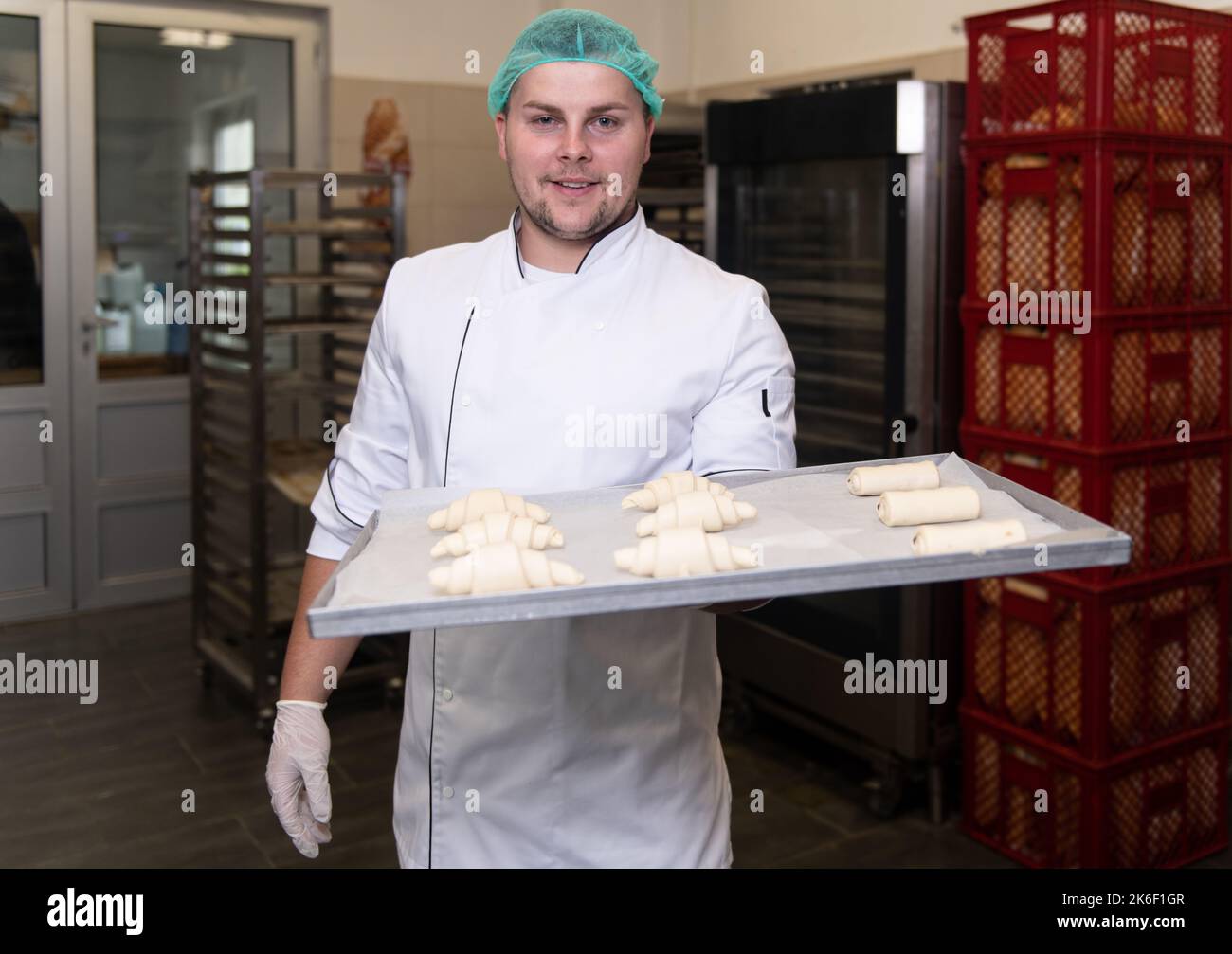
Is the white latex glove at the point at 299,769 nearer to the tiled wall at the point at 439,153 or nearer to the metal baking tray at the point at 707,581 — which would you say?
the metal baking tray at the point at 707,581

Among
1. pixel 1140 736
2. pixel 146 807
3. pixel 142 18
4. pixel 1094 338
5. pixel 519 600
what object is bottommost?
pixel 146 807

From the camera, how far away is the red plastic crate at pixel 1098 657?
278 cm

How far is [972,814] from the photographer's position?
312cm

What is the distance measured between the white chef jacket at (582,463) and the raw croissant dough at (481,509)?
0.20m

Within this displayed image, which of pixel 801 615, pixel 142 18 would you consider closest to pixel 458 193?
pixel 142 18

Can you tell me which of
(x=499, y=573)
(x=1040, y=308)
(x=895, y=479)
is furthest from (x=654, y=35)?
(x=499, y=573)

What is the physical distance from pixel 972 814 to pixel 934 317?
1.20m

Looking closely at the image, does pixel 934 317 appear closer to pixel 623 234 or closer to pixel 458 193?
pixel 623 234

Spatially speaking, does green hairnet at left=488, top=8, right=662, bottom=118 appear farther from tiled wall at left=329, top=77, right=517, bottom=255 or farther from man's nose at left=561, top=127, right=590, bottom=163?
tiled wall at left=329, top=77, right=517, bottom=255

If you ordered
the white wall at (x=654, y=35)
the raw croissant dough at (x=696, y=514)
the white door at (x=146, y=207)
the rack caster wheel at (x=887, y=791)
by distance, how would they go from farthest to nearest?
the white door at (x=146, y=207), the white wall at (x=654, y=35), the rack caster wheel at (x=887, y=791), the raw croissant dough at (x=696, y=514)

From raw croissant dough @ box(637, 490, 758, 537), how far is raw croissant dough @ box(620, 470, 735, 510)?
0.06ft

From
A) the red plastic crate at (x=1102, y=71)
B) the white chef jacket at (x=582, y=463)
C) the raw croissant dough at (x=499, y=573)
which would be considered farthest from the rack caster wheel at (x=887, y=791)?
the raw croissant dough at (x=499, y=573)

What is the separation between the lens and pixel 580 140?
155cm

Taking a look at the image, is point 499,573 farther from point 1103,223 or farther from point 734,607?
point 1103,223
